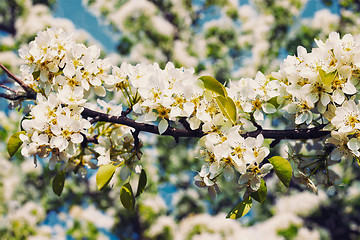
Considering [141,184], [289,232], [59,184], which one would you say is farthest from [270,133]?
[289,232]

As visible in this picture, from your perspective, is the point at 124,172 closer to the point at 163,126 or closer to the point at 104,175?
the point at 104,175

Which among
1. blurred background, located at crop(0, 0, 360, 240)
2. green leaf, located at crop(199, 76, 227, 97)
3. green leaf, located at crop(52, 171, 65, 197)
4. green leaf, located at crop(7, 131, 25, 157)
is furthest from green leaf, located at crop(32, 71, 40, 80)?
blurred background, located at crop(0, 0, 360, 240)

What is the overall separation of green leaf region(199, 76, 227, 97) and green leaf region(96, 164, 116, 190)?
0.33 meters

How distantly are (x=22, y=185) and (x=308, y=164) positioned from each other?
16.6ft

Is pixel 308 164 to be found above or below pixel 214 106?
below

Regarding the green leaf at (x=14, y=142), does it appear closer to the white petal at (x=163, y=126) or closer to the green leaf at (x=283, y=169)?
the white petal at (x=163, y=126)

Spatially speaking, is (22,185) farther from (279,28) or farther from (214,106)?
(214,106)

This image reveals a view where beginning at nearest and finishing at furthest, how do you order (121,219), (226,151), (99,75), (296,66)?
(226,151) < (296,66) < (99,75) < (121,219)

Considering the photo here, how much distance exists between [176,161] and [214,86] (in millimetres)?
4698

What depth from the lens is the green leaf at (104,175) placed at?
34.9 inches

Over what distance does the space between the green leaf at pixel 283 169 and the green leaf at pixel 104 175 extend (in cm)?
39

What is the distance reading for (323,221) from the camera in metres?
5.39

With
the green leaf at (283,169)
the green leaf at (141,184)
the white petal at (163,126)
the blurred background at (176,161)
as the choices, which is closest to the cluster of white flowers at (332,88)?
the green leaf at (283,169)

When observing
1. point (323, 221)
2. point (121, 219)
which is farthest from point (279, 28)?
point (121, 219)
